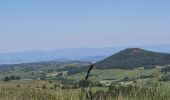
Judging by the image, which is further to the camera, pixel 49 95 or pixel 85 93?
pixel 49 95

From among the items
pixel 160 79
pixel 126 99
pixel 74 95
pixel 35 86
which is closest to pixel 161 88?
pixel 160 79

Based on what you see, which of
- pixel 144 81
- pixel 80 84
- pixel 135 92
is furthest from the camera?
pixel 144 81

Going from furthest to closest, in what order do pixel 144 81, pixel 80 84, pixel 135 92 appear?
pixel 144 81 < pixel 135 92 < pixel 80 84

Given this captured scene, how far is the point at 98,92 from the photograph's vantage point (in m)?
5.84

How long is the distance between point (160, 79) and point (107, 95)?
74cm

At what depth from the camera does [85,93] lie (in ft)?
17.3

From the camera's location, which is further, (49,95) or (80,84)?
(49,95)

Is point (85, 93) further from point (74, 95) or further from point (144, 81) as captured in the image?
point (144, 81)

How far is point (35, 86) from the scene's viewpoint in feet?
19.9

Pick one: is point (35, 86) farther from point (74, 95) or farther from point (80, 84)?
point (80, 84)

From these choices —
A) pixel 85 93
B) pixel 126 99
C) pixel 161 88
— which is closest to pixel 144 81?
pixel 161 88

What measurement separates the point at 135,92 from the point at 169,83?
93 cm

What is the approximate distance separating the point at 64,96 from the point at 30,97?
53cm

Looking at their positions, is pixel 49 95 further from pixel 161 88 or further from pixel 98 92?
pixel 161 88
